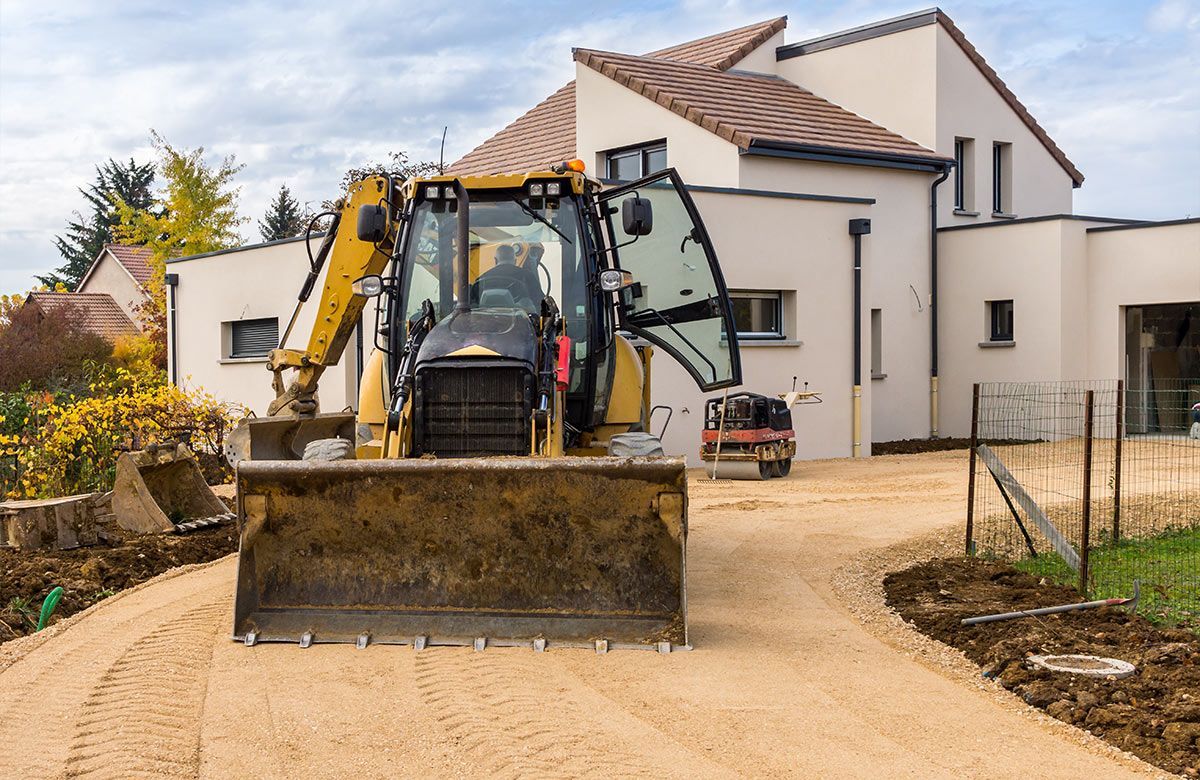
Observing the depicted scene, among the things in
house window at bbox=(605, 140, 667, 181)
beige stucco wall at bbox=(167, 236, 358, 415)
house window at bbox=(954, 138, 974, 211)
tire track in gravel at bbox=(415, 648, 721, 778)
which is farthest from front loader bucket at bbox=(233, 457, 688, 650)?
house window at bbox=(954, 138, 974, 211)

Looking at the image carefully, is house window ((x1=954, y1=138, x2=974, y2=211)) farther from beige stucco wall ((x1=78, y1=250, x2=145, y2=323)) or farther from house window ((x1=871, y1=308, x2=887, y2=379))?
beige stucco wall ((x1=78, y1=250, x2=145, y2=323))

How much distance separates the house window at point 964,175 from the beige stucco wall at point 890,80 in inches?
50.7

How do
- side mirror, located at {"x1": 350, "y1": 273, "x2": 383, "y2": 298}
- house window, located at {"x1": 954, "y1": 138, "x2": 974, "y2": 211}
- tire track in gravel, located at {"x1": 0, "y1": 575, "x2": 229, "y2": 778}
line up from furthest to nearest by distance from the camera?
house window, located at {"x1": 954, "y1": 138, "x2": 974, "y2": 211} → side mirror, located at {"x1": 350, "y1": 273, "x2": 383, "y2": 298} → tire track in gravel, located at {"x1": 0, "y1": 575, "x2": 229, "y2": 778}

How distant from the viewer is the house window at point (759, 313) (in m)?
19.8

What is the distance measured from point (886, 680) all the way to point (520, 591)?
2012mm

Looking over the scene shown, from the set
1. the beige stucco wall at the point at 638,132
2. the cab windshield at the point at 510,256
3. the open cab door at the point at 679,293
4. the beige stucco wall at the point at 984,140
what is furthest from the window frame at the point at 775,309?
the cab windshield at the point at 510,256

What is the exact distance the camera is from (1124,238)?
2209 cm

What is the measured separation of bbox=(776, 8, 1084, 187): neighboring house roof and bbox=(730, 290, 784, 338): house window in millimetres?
7517

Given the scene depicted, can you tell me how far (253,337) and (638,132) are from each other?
732 cm

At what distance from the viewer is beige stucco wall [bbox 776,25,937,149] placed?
2433 centimetres

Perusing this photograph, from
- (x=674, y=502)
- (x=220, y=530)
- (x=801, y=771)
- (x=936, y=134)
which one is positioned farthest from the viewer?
(x=936, y=134)

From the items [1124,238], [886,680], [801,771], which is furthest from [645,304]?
[1124,238]

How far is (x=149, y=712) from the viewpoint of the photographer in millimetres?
6000

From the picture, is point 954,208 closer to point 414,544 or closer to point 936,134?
point 936,134
